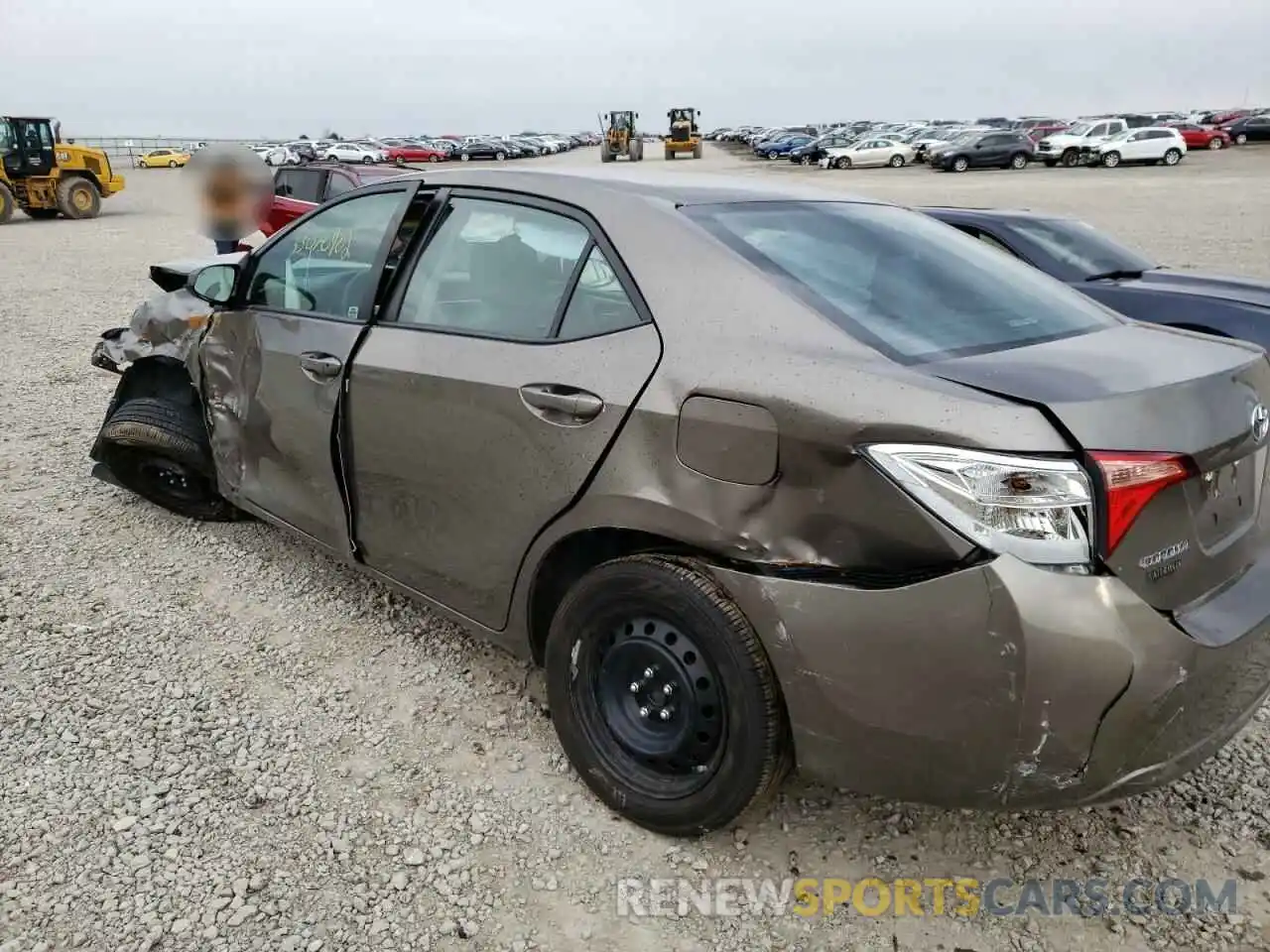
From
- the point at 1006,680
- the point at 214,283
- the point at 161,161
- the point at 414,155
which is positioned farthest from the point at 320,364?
the point at 414,155

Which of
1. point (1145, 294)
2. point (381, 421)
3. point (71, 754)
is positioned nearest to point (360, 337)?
point (381, 421)

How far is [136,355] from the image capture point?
16.0ft

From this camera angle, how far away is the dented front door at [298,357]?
10.3 feet

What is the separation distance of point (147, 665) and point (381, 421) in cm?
127

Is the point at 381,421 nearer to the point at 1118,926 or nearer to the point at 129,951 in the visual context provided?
the point at 129,951

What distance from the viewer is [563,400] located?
7.88 ft

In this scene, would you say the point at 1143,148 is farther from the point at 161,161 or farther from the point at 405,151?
the point at 161,161

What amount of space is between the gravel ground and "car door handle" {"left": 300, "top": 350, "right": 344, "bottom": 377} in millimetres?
1007

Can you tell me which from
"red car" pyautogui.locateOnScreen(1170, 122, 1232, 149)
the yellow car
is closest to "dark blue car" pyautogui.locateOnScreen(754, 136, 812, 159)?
"red car" pyautogui.locateOnScreen(1170, 122, 1232, 149)

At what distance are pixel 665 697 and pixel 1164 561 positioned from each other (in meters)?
1.15

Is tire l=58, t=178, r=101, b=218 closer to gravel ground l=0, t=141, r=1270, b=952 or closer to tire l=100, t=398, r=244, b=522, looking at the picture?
tire l=100, t=398, r=244, b=522

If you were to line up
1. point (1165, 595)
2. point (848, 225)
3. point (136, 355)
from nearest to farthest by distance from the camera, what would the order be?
point (1165, 595) → point (848, 225) → point (136, 355)

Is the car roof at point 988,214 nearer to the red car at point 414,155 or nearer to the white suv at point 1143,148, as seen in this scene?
the white suv at point 1143,148

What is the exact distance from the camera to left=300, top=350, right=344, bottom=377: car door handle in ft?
10.1
